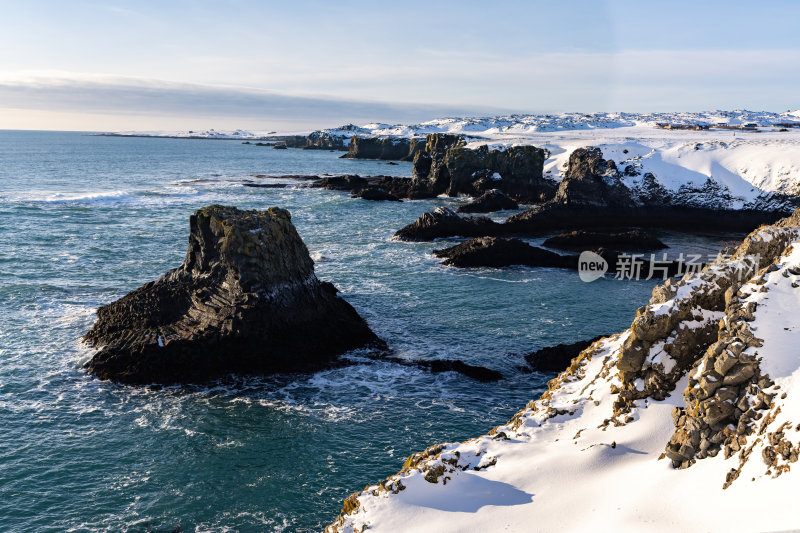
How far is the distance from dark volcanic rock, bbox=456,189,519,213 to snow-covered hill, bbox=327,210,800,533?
51625mm

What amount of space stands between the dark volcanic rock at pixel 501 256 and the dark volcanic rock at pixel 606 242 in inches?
231

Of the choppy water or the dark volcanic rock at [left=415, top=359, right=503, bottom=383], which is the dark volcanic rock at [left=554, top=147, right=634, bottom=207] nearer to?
the choppy water

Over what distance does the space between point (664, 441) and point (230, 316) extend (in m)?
17.0

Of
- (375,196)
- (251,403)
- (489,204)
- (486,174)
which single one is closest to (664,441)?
(251,403)

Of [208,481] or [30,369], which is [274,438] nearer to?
[208,481]

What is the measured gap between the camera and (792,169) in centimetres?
5878

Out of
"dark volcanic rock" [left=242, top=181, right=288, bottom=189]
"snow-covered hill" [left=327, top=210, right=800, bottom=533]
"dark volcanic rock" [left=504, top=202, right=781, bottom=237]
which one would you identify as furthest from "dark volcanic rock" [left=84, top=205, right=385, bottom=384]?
"dark volcanic rock" [left=242, top=181, right=288, bottom=189]

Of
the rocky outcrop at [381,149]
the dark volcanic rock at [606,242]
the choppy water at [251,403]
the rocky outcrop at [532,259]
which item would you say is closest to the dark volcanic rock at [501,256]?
the rocky outcrop at [532,259]

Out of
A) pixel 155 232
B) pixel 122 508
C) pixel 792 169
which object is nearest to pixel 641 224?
pixel 792 169

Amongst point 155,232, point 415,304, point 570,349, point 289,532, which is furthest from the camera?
point 155,232

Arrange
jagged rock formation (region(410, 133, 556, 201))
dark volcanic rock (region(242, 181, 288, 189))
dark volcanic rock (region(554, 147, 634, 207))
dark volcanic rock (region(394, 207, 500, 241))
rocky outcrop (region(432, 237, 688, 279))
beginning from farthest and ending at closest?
dark volcanic rock (region(242, 181, 288, 189))
jagged rock formation (region(410, 133, 556, 201))
dark volcanic rock (region(554, 147, 634, 207))
dark volcanic rock (region(394, 207, 500, 241))
rocky outcrop (region(432, 237, 688, 279))

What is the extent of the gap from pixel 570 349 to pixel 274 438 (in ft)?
39.4

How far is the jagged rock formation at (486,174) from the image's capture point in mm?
76938

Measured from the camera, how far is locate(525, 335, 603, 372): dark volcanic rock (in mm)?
22484
